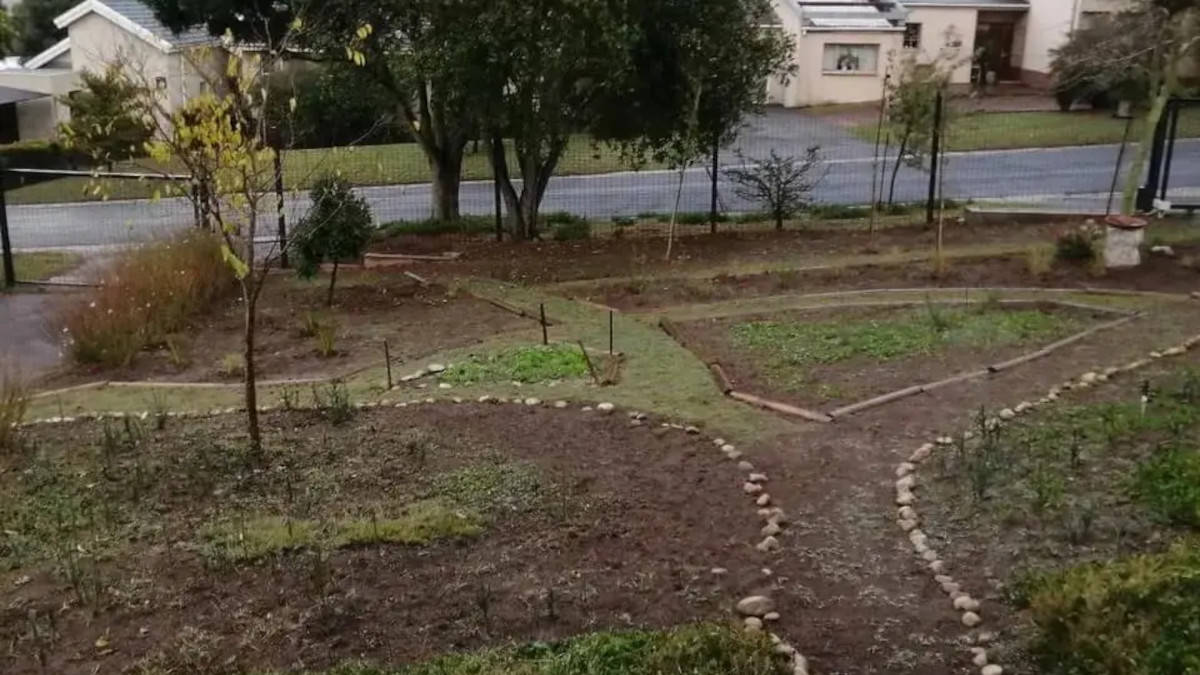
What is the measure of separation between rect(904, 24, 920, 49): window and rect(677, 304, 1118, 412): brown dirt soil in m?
27.5

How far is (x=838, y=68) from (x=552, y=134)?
75.2ft

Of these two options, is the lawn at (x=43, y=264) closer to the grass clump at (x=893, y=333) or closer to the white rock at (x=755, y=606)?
the grass clump at (x=893, y=333)

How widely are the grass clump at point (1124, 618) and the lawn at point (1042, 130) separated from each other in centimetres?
1943

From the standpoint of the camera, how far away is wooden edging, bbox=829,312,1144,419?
7281mm

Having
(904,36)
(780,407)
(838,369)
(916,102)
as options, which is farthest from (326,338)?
(904,36)

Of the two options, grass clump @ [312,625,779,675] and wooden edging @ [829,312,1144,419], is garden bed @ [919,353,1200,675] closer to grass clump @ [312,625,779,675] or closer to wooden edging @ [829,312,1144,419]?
wooden edging @ [829,312,1144,419]

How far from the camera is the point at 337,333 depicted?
9969 mm

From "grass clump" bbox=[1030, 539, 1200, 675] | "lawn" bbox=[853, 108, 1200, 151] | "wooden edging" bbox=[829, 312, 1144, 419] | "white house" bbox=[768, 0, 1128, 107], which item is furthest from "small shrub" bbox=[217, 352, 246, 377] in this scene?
"white house" bbox=[768, 0, 1128, 107]

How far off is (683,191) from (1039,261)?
9.96m

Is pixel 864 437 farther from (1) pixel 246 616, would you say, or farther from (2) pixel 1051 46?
(2) pixel 1051 46

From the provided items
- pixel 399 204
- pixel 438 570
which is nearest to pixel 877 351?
pixel 438 570

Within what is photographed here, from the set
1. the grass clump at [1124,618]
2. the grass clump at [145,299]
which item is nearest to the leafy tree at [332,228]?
the grass clump at [145,299]

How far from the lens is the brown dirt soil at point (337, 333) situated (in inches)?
358

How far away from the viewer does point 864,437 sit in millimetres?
6777
